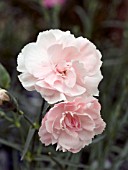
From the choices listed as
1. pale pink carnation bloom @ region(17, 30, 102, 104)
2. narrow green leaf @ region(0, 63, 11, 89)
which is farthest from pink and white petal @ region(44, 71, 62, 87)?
narrow green leaf @ region(0, 63, 11, 89)

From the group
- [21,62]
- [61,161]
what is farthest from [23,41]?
[21,62]

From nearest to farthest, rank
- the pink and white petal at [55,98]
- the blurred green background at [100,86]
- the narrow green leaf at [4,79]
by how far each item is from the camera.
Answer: the pink and white petal at [55,98]
the narrow green leaf at [4,79]
the blurred green background at [100,86]

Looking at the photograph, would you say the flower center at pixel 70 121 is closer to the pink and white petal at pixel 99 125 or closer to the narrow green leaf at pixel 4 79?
the pink and white petal at pixel 99 125

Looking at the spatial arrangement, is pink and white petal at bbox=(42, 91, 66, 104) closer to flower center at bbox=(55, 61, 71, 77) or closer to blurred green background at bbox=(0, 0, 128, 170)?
flower center at bbox=(55, 61, 71, 77)

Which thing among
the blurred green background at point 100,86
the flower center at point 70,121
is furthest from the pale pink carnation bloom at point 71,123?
the blurred green background at point 100,86

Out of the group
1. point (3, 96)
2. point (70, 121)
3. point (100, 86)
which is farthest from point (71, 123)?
point (100, 86)

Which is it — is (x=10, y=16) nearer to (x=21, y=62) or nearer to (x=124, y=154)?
(x=124, y=154)
